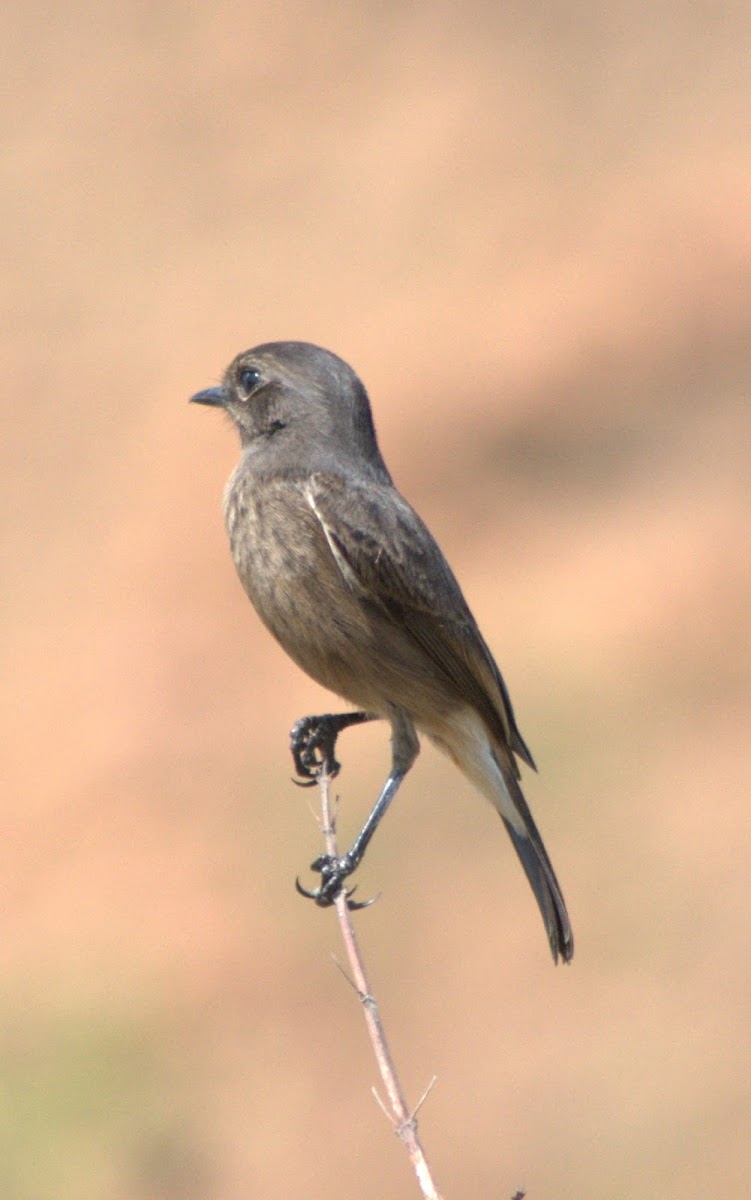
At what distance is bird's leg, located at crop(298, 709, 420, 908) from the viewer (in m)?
5.71

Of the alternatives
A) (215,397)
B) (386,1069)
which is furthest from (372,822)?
(386,1069)

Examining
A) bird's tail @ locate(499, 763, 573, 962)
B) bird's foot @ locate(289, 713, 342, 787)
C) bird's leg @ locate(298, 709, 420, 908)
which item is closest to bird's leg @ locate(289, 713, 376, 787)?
bird's foot @ locate(289, 713, 342, 787)

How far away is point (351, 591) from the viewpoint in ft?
19.4

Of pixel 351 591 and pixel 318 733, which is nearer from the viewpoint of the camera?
pixel 351 591

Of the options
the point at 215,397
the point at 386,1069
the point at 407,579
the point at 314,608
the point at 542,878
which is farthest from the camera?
the point at 215,397

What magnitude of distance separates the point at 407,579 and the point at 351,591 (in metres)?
0.20

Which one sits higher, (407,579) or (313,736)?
(407,579)

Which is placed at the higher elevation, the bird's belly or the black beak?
the black beak

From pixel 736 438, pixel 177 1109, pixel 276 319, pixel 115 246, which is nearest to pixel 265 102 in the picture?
pixel 115 246

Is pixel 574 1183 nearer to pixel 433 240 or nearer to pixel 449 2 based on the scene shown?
pixel 433 240

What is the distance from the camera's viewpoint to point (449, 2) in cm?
2197

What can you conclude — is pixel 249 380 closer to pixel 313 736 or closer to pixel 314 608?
pixel 314 608

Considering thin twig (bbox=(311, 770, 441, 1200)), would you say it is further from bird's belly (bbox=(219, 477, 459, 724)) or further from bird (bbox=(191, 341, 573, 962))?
bird's belly (bbox=(219, 477, 459, 724))

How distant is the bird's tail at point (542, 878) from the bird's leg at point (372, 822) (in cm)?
34
